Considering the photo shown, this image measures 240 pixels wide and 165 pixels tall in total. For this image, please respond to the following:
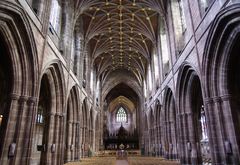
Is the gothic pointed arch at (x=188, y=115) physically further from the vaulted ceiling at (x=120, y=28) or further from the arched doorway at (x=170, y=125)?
the vaulted ceiling at (x=120, y=28)

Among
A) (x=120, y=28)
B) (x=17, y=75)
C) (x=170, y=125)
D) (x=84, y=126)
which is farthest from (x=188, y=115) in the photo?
(x=120, y=28)

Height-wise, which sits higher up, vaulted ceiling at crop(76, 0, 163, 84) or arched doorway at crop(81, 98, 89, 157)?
vaulted ceiling at crop(76, 0, 163, 84)

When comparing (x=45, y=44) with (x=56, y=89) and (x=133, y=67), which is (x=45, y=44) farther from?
(x=133, y=67)

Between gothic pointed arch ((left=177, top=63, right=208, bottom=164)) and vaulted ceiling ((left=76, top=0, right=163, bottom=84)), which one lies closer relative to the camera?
gothic pointed arch ((left=177, top=63, right=208, bottom=164))

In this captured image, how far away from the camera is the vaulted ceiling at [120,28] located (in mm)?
18703

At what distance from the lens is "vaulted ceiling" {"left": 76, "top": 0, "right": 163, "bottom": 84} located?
1870 centimetres

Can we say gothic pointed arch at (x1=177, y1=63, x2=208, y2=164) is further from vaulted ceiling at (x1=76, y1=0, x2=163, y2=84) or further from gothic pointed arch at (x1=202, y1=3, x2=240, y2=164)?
vaulted ceiling at (x1=76, y1=0, x2=163, y2=84)

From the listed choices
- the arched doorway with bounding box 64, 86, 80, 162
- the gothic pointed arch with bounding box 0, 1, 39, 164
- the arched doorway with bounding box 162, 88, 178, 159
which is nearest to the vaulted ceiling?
the arched doorway with bounding box 162, 88, 178, 159

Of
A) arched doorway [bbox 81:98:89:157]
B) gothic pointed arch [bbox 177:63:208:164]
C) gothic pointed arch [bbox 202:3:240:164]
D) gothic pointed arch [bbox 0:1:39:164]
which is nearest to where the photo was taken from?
gothic pointed arch [bbox 0:1:39:164]

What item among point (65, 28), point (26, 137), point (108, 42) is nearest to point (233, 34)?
point (26, 137)

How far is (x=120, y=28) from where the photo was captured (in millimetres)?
22531

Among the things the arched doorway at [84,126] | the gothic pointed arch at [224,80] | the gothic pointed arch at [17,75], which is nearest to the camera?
the gothic pointed arch at [17,75]

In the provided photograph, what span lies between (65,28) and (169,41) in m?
8.40

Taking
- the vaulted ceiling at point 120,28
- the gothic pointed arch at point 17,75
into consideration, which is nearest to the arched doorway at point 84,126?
the vaulted ceiling at point 120,28
